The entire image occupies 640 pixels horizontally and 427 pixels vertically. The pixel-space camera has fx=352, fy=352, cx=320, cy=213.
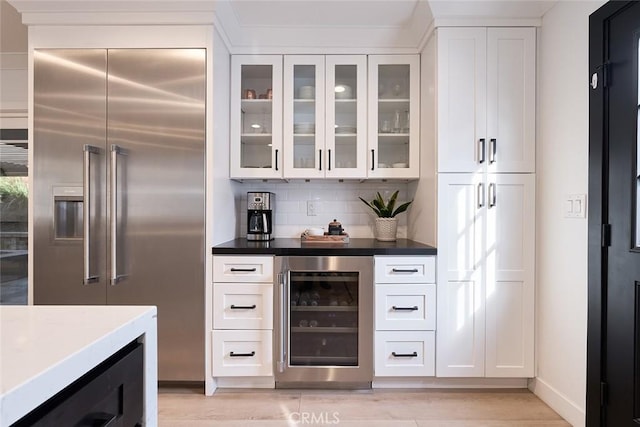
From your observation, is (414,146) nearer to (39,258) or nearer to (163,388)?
(163,388)

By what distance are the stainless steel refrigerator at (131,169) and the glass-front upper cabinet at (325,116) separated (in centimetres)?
69

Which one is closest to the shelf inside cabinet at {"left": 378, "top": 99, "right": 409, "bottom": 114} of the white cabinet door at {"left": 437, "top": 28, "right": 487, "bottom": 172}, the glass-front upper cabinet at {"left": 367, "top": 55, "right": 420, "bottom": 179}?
the glass-front upper cabinet at {"left": 367, "top": 55, "right": 420, "bottom": 179}

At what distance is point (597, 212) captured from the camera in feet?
5.82

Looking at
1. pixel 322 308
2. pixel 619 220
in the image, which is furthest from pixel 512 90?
pixel 322 308

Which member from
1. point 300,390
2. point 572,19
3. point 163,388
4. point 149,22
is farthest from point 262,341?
point 572,19

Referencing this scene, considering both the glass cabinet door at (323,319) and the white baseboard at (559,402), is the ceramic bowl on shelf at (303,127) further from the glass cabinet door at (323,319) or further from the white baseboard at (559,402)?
the white baseboard at (559,402)

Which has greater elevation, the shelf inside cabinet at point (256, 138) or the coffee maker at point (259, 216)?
the shelf inside cabinet at point (256, 138)

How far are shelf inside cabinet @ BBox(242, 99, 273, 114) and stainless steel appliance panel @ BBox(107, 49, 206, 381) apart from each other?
49 cm

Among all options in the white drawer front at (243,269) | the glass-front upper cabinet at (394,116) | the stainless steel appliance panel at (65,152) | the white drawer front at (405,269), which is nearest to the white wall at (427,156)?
the glass-front upper cabinet at (394,116)

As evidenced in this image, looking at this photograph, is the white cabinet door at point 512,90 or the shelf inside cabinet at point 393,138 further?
the shelf inside cabinet at point 393,138

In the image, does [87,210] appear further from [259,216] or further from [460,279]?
[460,279]

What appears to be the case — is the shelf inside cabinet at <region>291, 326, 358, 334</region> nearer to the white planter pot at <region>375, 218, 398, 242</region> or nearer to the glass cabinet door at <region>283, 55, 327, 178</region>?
the white planter pot at <region>375, 218, 398, 242</region>

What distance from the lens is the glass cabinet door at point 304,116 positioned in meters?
2.66

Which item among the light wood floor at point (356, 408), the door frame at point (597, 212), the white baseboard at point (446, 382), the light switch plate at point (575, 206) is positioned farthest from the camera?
the white baseboard at point (446, 382)
